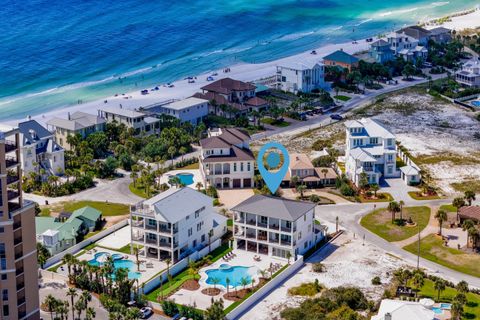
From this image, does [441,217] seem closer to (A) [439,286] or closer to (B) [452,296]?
(B) [452,296]

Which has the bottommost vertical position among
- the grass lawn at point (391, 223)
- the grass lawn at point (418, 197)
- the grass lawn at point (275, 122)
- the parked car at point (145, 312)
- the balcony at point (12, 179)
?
the parked car at point (145, 312)

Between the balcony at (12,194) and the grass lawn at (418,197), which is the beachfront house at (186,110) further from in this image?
the balcony at (12,194)

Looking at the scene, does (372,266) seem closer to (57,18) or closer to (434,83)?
(434,83)

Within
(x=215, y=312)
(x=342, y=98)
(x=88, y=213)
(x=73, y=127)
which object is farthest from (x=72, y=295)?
(x=342, y=98)

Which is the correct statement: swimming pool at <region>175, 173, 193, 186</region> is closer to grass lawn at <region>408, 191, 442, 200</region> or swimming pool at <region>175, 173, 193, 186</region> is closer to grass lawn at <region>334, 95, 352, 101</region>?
grass lawn at <region>408, 191, 442, 200</region>

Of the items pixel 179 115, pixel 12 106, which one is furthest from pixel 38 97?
pixel 179 115

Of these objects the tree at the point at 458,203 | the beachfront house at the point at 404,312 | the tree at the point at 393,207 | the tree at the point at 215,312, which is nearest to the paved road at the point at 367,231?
the tree at the point at 393,207
